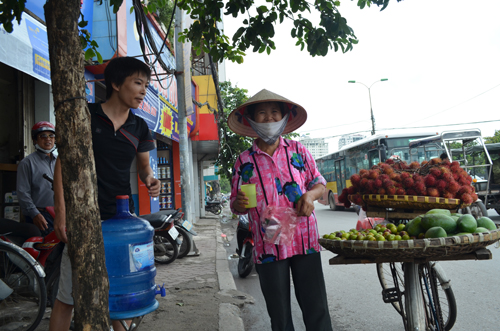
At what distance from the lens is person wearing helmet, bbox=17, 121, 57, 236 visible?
149 inches

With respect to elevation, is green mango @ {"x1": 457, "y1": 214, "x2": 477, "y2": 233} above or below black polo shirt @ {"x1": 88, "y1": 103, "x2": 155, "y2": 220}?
below

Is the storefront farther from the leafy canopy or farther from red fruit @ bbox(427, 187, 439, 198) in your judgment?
red fruit @ bbox(427, 187, 439, 198)

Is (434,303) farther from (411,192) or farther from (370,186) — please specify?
(370,186)

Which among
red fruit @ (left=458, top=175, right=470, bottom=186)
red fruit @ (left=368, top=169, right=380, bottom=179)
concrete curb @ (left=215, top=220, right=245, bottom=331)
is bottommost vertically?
concrete curb @ (left=215, top=220, right=245, bottom=331)

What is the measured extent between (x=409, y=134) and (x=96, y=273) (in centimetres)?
1393

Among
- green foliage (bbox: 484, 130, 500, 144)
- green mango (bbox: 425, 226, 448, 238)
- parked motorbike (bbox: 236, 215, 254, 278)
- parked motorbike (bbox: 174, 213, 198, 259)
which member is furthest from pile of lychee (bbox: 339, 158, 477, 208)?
green foliage (bbox: 484, 130, 500, 144)

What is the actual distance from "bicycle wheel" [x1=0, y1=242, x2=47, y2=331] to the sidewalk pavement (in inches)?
34.9

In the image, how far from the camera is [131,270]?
6.86 feet

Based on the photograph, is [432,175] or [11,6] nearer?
[11,6]

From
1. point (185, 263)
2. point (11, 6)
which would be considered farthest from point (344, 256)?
point (185, 263)

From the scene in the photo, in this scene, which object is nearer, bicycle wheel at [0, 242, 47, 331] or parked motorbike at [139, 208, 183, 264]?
bicycle wheel at [0, 242, 47, 331]

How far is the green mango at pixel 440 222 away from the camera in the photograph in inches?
82.9

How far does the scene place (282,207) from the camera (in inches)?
93.8

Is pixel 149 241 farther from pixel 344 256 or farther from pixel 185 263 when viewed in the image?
pixel 185 263
